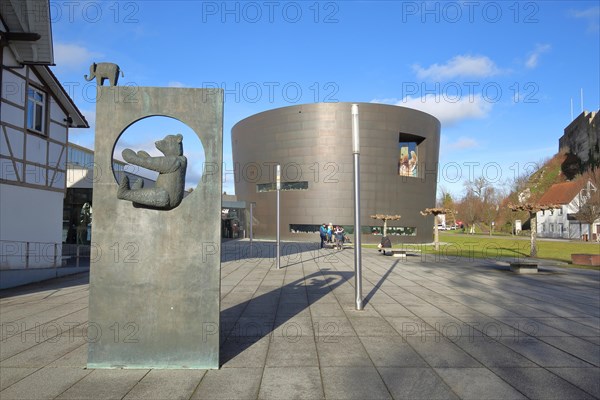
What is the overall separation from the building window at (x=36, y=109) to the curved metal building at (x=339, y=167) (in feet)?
112

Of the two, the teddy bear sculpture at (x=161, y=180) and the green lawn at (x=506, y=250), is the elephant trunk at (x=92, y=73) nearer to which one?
the teddy bear sculpture at (x=161, y=180)

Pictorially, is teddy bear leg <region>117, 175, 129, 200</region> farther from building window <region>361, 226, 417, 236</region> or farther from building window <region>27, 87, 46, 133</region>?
building window <region>361, 226, 417, 236</region>

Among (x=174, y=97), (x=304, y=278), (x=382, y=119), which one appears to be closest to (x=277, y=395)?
(x=174, y=97)

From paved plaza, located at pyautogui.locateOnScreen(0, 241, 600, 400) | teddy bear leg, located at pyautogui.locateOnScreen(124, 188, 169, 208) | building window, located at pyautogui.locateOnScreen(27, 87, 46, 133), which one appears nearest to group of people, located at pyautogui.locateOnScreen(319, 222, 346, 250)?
paved plaza, located at pyautogui.locateOnScreen(0, 241, 600, 400)

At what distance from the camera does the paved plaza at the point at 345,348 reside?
4.11 m

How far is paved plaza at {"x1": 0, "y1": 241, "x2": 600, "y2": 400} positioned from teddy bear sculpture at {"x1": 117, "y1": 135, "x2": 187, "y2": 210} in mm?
1415

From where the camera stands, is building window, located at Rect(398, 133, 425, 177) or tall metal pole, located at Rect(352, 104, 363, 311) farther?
building window, located at Rect(398, 133, 425, 177)

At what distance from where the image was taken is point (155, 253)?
15.5 ft

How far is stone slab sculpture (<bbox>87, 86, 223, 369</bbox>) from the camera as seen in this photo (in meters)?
4.64

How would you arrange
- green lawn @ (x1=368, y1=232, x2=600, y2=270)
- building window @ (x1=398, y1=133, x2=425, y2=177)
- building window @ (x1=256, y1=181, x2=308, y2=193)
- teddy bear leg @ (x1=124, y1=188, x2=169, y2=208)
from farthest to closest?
building window @ (x1=398, y1=133, x2=425, y2=177)
building window @ (x1=256, y1=181, x2=308, y2=193)
green lawn @ (x1=368, y1=232, x2=600, y2=270)
teddy bear leg @ (x1=124, y1=188, x2=169, y2=208)

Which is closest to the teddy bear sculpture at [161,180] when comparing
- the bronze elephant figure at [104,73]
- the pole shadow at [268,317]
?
the bronze elephant figure at [104,73]

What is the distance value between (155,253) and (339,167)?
4367cm

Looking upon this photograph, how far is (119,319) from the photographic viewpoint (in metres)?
4.66

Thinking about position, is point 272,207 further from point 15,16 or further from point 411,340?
point 411,340
